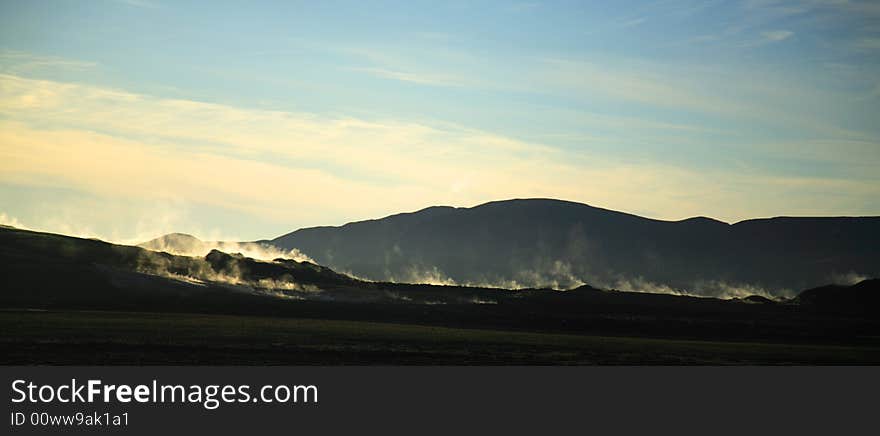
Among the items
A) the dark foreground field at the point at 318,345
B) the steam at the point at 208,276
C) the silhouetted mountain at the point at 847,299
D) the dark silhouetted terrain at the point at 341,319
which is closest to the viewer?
the dark foreground field at the point at 318,345

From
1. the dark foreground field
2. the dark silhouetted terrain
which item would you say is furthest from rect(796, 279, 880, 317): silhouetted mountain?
the dark foreground field

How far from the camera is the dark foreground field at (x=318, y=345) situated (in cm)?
5838

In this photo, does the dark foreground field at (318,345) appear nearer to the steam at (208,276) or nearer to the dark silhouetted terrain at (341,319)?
the dark silhouetted terrain at (341,319)

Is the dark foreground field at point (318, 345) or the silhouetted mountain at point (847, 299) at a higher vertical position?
the silhouetted mountain at point (847, 299)

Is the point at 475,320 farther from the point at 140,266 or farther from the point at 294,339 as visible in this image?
the point at 140,266

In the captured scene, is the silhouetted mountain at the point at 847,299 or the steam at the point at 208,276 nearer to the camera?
the steam at the point at 208,276

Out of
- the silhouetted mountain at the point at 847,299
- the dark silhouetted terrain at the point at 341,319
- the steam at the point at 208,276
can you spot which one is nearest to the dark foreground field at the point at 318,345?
the dark silhouetted terrain at the point at 341,319

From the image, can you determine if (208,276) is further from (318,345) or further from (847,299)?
(847,299)

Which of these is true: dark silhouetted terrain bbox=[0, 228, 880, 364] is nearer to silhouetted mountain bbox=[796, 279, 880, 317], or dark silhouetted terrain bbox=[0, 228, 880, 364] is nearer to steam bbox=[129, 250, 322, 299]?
silhouetted mountain bbox=[796, 279, 880, 317]

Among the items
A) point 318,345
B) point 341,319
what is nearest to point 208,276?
point 341,319

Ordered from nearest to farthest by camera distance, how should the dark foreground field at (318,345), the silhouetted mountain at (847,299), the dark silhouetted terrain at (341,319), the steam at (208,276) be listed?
Answer: the dark foreground field at (318,345) < the dark silhouetted terrain at (341,319) < the steam at (208,276) < the silhouetted mountain at (847,299)

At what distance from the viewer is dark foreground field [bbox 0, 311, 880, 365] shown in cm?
5838

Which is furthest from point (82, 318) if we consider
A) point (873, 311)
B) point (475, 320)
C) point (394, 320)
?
point (873, 311)
